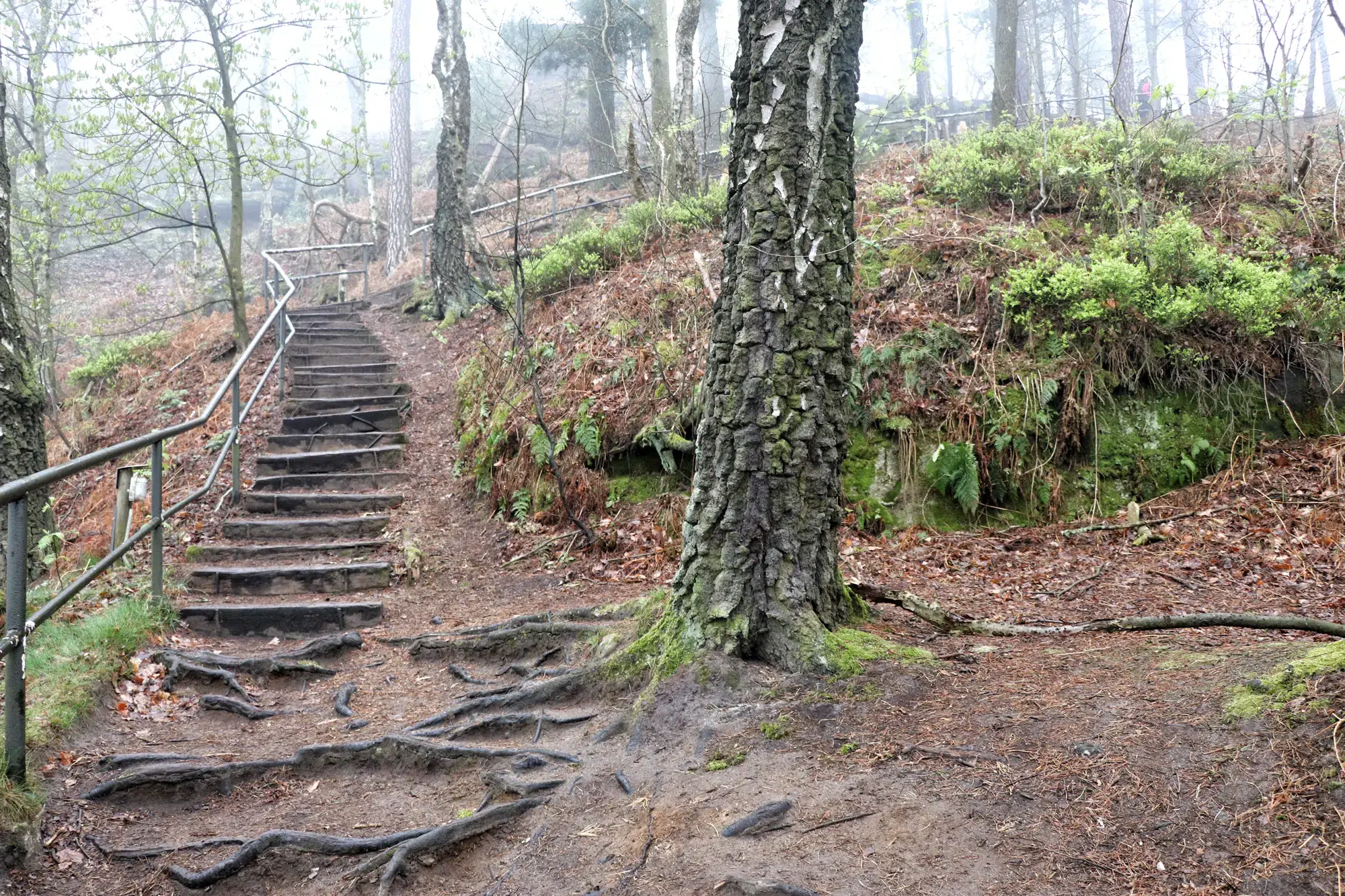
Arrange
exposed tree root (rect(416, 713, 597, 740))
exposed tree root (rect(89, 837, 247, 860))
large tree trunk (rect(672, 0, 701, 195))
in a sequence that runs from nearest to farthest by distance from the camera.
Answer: exposed tree root (rect(89, 837, 247, 860))
exposed tree root (rect(416, 713, 597, 740))
large tree trunk (rect(672, 0, 701, 195))

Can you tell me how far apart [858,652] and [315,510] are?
6.31m

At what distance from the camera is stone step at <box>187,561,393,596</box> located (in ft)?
22.7

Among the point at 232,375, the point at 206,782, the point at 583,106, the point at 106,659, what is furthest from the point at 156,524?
the point at 583,106

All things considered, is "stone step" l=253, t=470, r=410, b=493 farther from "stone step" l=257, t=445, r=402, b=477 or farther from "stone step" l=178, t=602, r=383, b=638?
"stone step" l=178, t=602, r=383, b=638

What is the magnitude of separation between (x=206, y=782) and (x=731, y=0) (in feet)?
155

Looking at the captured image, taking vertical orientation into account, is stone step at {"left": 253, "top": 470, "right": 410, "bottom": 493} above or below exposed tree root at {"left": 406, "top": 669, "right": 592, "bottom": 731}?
above

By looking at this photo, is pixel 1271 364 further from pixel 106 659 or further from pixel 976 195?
pixel 106 659

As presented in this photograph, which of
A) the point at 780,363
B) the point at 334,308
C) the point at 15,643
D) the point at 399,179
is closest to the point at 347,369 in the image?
the point at 334,308

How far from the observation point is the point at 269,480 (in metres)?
8.82

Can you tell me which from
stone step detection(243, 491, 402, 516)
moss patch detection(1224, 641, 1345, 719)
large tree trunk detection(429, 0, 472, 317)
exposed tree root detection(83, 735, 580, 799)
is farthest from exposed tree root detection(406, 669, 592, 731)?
large tree trunk detection(429, 0, 472, 317)

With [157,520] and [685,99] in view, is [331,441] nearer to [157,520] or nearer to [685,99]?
[157,520]

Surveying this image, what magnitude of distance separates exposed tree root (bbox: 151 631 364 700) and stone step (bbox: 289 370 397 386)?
6.35m

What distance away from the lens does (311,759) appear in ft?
13.6

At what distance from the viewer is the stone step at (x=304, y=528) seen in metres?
7.82
